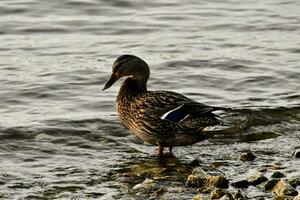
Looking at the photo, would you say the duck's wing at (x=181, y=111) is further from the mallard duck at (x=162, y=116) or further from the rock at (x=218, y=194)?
the rock at (x=218, y=194)

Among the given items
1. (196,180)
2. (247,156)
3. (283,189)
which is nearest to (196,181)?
(196,180)

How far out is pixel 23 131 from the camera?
1049cm

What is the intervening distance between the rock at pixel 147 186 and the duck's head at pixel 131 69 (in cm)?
193

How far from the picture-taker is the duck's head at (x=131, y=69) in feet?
32.4

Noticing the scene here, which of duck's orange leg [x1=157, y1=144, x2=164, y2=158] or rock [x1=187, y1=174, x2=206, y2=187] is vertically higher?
rock [x1=187, y1=174, x2=206, y2=187]

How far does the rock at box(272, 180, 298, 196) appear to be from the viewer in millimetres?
7633

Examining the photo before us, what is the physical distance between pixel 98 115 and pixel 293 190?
424 cm

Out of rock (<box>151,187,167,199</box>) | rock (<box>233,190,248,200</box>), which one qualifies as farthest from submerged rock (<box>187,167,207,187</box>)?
rock (<box>233,190,248,200</box>)

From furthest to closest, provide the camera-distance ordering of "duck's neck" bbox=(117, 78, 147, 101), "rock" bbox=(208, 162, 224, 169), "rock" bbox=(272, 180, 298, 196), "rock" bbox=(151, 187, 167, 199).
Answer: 1. "duck's neck" bbox=(117, 78, 147, 101)
2. "rock" bbox=(208, 162, 224, 169)
3. "rock" bbox=(151, 187, 167, 199)
4. "rock" bbox=(272, 180, 298, 196)

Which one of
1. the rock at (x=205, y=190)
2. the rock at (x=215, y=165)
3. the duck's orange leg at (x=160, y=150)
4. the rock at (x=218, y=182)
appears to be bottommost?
the duck's orange leg at (x=160, y=150)

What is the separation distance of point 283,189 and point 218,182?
0.62m


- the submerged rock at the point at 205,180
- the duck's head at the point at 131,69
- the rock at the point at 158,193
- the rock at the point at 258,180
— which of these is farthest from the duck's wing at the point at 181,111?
the rock at the point at 158,193

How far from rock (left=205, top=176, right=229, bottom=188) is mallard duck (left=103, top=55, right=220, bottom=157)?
1213 mm

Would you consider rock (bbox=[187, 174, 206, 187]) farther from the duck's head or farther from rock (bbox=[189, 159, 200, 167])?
the duck's head
